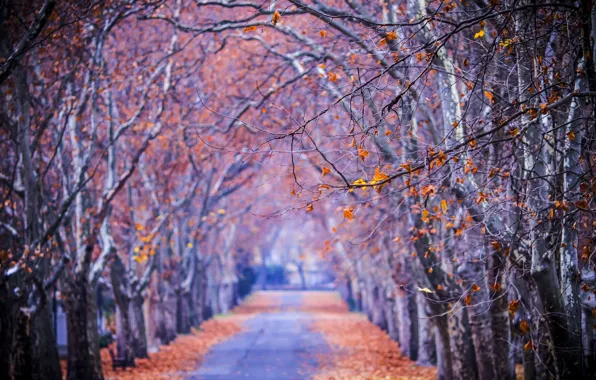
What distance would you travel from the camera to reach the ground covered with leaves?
684 inches

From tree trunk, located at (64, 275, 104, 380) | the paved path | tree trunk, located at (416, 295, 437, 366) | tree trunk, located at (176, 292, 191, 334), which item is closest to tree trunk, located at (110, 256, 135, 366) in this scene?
the paved path

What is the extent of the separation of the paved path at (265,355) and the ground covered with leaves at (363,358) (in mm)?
506

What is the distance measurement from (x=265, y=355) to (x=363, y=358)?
3003 mm

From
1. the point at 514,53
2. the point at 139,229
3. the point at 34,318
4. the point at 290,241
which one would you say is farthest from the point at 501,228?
the point at 290,241

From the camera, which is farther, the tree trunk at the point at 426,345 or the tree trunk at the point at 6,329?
the tree trunk at the point at 426,345

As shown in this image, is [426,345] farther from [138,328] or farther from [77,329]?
[77,329]

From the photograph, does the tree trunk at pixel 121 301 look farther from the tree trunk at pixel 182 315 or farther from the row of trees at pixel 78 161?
the tree trunk at pixel 182 315

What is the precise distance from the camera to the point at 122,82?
16500 millimetres

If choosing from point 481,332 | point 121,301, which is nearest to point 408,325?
point 121,301

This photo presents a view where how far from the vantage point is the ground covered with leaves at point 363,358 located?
17375 mm

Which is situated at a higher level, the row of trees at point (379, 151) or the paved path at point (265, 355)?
the row of trees at point (379, 151)

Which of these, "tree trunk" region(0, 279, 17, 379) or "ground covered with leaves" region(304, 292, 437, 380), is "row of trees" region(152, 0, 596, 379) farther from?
"tree trunk" region(0, 279, 17, 379)

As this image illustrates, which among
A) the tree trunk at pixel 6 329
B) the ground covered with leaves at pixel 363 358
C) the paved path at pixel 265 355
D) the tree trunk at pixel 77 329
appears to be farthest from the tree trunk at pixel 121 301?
the tree trunk at pixel 6 329

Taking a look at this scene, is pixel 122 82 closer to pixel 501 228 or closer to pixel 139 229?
pixel 139 229
